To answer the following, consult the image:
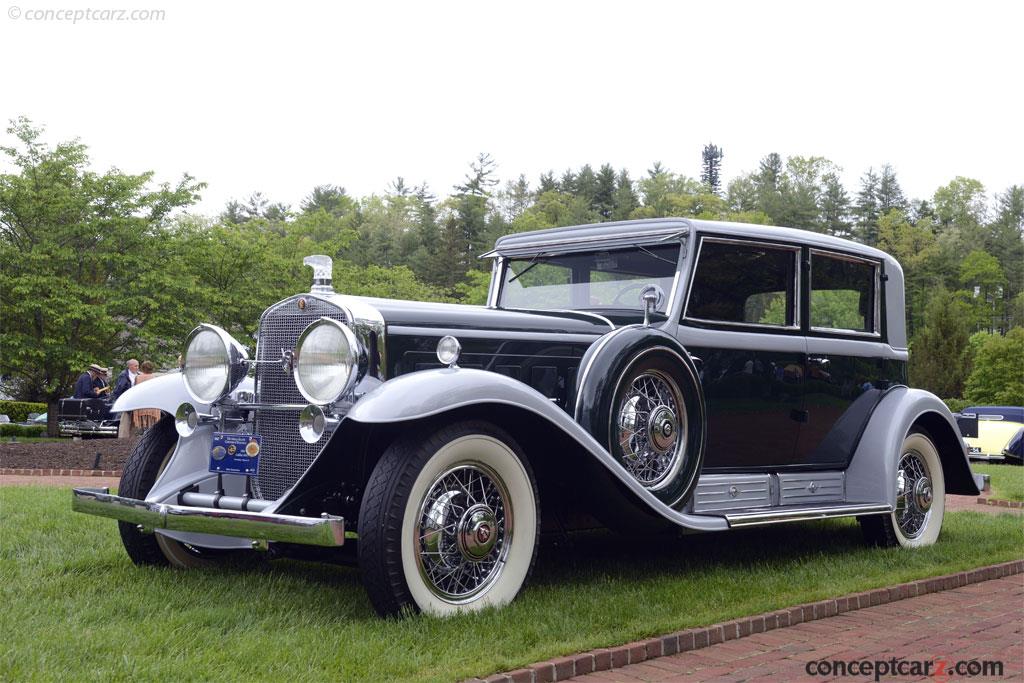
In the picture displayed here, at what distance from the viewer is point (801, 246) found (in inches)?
279

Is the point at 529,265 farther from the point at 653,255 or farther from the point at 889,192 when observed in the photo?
the point at 889,192

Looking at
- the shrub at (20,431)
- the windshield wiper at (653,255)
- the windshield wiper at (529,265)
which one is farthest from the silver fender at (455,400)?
the shrub at (20,431)

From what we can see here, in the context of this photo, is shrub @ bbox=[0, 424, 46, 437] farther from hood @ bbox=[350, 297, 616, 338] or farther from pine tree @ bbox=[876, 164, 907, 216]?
pine tree @ bbox=[876, 164, 907, 216]

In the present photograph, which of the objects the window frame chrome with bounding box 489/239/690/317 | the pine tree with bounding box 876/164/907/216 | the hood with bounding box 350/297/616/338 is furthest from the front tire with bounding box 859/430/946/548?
the pine tree with bounding box 876/164/907/216

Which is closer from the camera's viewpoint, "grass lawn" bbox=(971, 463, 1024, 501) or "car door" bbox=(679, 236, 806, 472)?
"car door" bbox=(679, 236, 806, 472)

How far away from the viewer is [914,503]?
24.8ft

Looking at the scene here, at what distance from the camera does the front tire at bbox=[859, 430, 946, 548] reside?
734 cm

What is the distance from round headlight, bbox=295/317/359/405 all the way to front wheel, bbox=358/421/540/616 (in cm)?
54

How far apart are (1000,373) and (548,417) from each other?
4243cm

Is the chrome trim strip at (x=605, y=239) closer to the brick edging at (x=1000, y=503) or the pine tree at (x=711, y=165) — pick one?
the brick edging at (x=1000, y=503)

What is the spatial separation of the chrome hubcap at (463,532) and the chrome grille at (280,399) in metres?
0.77

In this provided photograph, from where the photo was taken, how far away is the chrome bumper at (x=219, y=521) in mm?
4431

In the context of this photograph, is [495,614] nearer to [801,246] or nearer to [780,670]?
[780,670]

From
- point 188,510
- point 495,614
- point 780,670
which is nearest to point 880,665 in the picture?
point 780,670
